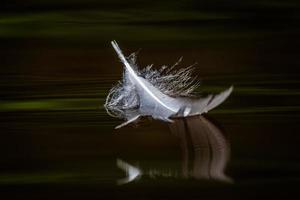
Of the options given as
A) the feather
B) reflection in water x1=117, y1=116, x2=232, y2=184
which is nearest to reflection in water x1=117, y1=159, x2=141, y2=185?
reflection in water x1=117, y1=116, x2=232, y2=184

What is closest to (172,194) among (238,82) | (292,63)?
(238,82)

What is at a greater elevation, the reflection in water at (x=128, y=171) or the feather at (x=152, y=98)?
the feather at (x=152, y=98)

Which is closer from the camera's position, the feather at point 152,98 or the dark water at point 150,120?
the dark water at point 150,120

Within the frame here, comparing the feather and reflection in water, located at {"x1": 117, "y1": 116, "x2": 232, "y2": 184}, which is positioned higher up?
the feather

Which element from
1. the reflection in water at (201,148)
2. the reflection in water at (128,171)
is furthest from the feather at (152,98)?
the reflection in water at (128,171)

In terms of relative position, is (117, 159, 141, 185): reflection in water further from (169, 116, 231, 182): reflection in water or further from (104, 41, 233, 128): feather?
(104, 41, 233, 128): feather

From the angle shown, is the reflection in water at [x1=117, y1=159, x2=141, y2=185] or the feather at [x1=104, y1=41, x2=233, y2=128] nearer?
the reflection in water at [x1=117, y1=159, x2=141, y2=185]

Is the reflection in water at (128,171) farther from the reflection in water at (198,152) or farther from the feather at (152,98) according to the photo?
the feather at (152,98)

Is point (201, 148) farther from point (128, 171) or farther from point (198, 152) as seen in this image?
point (128, 171)
